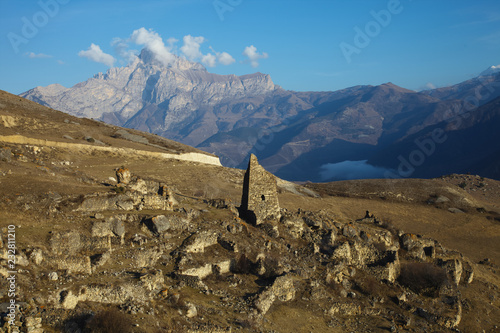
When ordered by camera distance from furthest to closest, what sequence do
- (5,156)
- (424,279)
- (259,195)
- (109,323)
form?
1. (5,156)
2. (259,195)
3. (424,279)
4. (109,323)

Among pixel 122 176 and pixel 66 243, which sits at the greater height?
pixel 122 176

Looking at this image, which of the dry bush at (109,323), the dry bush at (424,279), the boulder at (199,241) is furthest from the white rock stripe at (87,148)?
the dry bush at (424,279)

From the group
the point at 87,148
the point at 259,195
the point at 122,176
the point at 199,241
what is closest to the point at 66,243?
the point at 199,241

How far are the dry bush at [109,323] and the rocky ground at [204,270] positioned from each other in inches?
1.7

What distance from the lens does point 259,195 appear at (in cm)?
2284

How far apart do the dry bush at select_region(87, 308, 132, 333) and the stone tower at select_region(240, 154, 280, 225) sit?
11810 mm

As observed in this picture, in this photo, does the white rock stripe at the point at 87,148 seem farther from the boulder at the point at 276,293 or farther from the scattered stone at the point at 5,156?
the boulder at the point at 276,293

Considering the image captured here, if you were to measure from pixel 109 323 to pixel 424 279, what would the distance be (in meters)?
17.7

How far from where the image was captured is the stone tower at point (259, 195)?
22.6m

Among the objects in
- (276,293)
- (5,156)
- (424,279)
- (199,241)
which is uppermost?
(5,156)

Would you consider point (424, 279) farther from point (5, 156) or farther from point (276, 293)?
point (5, 156)

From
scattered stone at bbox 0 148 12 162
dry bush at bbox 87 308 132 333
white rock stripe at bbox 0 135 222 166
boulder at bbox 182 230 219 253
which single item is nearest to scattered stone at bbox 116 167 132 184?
scattered stone at bbox 0 148 12 162

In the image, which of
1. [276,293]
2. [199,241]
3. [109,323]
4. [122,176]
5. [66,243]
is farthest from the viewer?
[122,176]

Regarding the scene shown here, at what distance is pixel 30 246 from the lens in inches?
543
